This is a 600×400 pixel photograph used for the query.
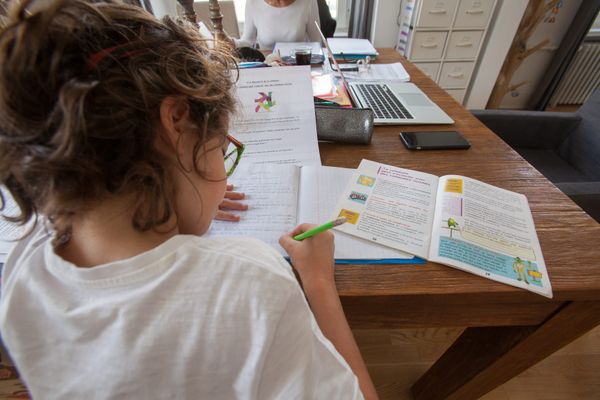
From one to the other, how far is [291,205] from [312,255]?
129mm

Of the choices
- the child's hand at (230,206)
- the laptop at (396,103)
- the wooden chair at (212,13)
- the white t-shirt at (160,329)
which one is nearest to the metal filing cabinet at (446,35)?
the laptop at (396,103)

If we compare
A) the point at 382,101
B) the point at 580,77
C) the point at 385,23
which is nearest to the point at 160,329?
the point at 382,101

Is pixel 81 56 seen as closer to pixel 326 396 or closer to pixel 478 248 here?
pixel 326 396

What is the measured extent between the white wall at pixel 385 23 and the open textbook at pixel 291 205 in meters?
2.17

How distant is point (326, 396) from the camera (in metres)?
0.29

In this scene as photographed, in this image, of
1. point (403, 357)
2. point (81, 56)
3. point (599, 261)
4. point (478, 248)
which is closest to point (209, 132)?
point (81, 56)

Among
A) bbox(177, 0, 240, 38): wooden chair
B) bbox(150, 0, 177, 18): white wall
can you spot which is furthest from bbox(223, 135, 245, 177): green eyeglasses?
bbox(150, 0, 177, 18): white wall

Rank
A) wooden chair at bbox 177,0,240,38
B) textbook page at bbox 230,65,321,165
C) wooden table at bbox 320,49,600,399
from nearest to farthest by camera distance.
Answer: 1. wooden table at bbox 320,49,600,399
2. textbook page at bbox 230,65,321,165
3. wooden chair at bbox 177,0,240,38

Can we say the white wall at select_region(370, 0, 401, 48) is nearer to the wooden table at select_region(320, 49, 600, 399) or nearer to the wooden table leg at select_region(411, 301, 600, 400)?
the wooden table at select_region(320, 49, 600, 399)

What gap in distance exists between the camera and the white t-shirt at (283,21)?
153 centimetres

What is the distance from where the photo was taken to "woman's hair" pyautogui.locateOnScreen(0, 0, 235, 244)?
22 centimetres

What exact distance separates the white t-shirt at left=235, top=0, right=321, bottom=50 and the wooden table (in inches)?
46.3

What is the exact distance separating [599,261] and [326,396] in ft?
1.43

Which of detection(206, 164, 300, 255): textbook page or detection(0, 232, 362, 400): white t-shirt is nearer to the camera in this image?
detection(0, 232, 362, 400): white t-shirt
